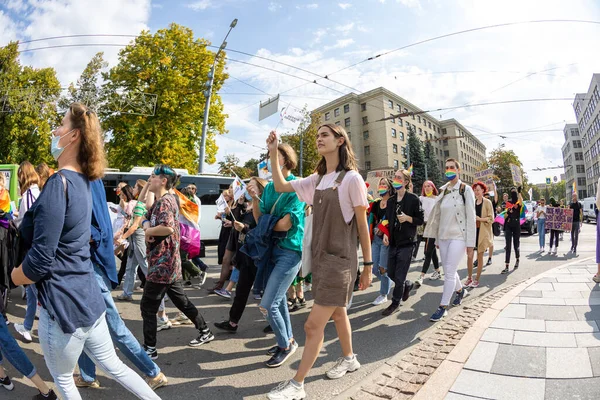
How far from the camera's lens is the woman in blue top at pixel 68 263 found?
185 cm

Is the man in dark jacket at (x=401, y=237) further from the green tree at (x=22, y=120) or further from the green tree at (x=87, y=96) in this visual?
the green tree at (x=22, y=120)

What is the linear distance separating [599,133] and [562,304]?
7808cm

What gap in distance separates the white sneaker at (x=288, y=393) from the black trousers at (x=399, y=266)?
2.71 metres

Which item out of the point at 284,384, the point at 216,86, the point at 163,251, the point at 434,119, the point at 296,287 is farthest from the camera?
the point at 434,119

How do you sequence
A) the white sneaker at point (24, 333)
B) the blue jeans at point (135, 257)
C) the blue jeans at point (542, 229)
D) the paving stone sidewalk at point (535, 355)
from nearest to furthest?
the paving stone sidewalk at point (535, 355)
the white sneaker at point (24, 333)
the blue jeans at point (135, 257)
the blue jeans at point (542, 229)

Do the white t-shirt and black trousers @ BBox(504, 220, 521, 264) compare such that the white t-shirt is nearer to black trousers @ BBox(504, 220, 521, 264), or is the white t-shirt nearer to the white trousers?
the white trousers

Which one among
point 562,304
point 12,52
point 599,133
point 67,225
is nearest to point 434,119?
point 599,133

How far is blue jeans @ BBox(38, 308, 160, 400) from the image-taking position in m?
1.95

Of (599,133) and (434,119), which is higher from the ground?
(434,119)

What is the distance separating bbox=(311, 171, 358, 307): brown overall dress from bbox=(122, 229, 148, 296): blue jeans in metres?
3.61

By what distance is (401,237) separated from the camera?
5.17 m

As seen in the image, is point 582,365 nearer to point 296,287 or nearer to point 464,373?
point 464,373

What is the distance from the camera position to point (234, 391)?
9.95ft

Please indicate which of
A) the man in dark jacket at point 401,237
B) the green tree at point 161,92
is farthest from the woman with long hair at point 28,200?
the green tree at point 161,92
